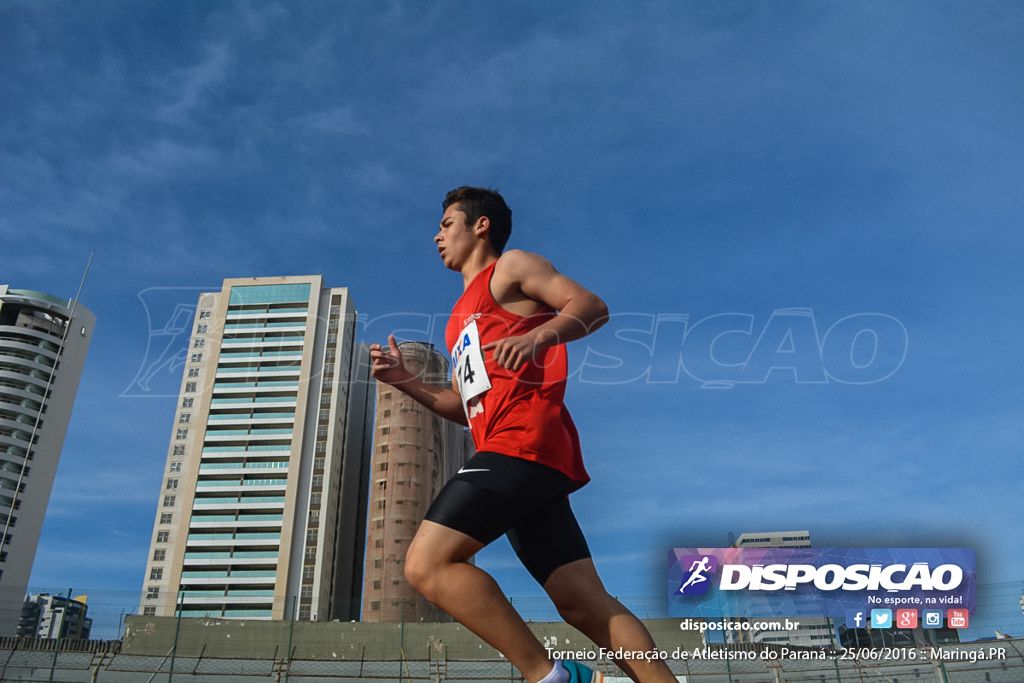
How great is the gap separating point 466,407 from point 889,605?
3429 cm

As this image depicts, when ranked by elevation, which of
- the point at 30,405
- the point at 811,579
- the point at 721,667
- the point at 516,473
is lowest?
the point at 721,667

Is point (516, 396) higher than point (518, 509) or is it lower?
higher

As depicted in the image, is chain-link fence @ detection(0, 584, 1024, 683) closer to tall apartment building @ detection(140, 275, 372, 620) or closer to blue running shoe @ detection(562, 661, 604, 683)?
blue running shoe @ detection(562, 661, 604, 683)

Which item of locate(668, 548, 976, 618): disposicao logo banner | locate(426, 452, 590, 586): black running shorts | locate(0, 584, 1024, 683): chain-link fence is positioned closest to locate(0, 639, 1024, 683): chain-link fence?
locate(0, 584, 1024, 683): chain-link fence

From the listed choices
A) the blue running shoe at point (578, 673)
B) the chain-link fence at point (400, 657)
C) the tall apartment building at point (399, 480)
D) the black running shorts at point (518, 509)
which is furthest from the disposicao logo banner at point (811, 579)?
the tall apartment building at point (399, 480)

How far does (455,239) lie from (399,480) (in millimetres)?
79475

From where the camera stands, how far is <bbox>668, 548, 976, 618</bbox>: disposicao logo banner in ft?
100

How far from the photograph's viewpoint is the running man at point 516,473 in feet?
7.33

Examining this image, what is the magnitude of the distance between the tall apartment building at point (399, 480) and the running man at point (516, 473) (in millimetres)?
70153

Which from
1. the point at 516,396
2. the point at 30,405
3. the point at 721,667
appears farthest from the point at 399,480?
the point at 516,396

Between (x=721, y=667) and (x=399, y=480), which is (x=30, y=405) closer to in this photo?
(x=399, y=480)

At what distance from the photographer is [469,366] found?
2850 millimetres

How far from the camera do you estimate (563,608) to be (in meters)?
2.67

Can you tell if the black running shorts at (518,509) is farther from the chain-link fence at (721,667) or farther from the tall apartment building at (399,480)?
the tall apartment building at (399,480)
